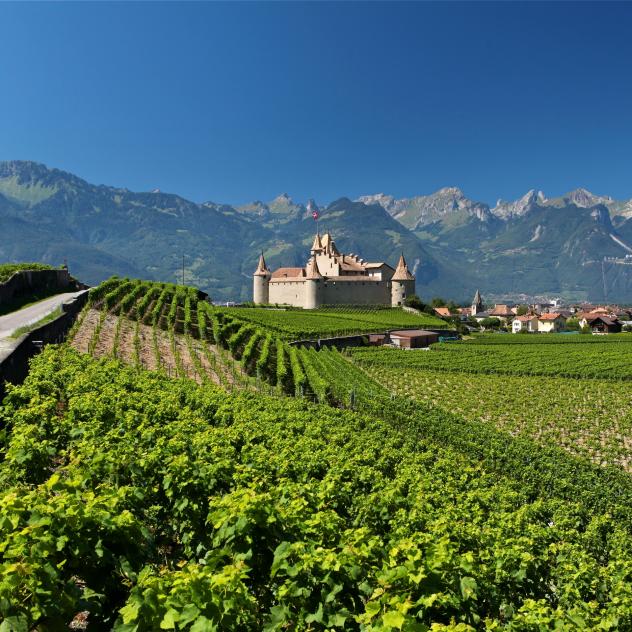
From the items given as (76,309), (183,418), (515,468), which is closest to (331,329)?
(76,309)

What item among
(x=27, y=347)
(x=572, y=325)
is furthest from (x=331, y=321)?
(x=572, y=325)

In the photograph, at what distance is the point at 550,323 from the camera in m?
141

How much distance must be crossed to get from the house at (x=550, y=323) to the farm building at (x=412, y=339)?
257 ft

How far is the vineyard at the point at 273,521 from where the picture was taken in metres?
4.33

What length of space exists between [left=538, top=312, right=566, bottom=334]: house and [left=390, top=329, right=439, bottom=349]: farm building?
78.4 metres

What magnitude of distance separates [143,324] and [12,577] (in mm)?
35942

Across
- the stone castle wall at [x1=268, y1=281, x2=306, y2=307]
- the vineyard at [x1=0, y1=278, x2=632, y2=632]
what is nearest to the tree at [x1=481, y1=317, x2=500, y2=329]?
the stone castle wall at [x1=268, y1=281, x2=306, y2=307]

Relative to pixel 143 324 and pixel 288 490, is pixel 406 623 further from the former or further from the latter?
pixel 143 324

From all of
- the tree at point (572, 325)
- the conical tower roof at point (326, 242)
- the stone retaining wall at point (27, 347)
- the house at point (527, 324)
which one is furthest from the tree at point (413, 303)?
the stone retaining wall at point (27, 347)

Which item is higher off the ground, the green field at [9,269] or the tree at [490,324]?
the green field at [9,269]

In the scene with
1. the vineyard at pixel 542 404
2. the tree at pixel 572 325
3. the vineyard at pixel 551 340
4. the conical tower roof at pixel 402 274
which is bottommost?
the vineyard at pixel 542 404

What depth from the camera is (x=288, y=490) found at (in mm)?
7797

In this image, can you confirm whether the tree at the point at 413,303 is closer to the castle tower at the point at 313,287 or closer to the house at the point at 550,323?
the castle tower at the point at 313,287

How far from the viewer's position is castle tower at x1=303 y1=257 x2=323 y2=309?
104 m
